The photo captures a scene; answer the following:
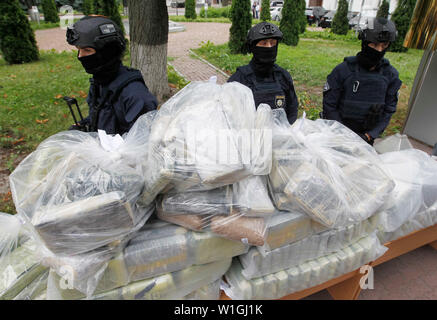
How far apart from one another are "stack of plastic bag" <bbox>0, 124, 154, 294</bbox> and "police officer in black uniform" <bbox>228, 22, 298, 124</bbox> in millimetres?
1444

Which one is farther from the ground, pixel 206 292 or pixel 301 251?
pixel 301 251

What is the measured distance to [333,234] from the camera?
57.0 inches

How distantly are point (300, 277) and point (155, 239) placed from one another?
800 mm

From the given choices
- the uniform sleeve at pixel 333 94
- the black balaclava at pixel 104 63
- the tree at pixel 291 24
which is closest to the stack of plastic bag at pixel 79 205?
the black balaclava at pixel 104 63

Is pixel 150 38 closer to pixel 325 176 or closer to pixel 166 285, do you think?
pixel 325 176

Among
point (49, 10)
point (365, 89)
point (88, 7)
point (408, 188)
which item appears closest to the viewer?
point (408, 188)

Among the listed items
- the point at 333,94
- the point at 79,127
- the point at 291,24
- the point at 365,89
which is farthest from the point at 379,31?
the point at 291,24

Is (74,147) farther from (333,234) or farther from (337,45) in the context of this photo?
(337,45)

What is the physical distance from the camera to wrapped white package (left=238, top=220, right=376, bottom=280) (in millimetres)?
1326

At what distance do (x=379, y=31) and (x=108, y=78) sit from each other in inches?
85.0

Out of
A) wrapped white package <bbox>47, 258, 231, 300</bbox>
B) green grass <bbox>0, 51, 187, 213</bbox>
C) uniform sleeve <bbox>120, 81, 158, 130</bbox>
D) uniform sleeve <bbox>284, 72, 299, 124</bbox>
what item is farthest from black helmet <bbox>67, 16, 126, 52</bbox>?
green grass <bbox>0, 51, 187, 213</bbox>

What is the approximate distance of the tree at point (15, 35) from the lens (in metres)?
7.27

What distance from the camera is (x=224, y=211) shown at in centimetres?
117

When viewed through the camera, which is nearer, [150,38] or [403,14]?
[150,38]
